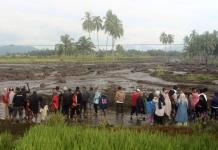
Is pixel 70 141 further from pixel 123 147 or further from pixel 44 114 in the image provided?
pixel 44 114

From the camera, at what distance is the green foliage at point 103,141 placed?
938 centimetres

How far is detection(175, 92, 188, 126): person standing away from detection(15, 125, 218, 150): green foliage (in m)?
Answer: 6.19

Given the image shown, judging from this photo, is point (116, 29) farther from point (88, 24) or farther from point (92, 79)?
point (92, 79)

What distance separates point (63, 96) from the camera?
60.7 ft

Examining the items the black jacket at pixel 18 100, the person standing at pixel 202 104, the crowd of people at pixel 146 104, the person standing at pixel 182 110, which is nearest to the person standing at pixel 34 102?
the crowd of people at pixel 146 104

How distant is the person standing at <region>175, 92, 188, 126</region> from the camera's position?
17156 mm

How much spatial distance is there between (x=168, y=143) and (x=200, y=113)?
27.0ft

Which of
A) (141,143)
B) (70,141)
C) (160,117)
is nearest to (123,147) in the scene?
(141,143)

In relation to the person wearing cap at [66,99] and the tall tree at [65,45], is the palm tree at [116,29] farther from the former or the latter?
the person wearing cap at [66,99]

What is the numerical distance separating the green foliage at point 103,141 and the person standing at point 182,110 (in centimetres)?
619

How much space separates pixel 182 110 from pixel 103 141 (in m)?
8.08

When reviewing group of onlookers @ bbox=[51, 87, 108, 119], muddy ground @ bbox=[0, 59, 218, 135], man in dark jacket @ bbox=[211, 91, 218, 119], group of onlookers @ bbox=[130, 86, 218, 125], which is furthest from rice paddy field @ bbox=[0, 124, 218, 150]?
group of onlookers @ bbox=[51, 87, 108, 119]

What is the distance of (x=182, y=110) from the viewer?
17219 mm

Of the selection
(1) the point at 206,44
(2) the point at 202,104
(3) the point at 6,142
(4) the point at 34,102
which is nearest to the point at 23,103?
(4) the point at 34,102
